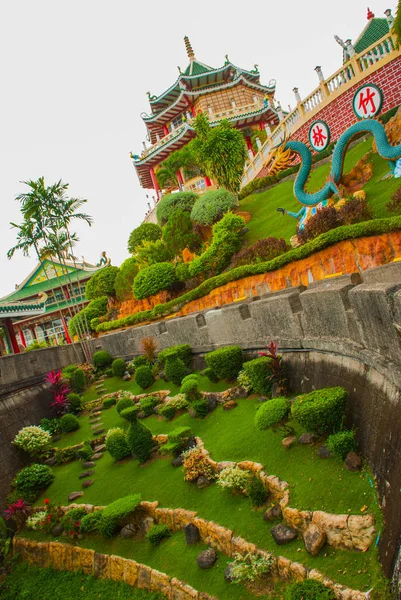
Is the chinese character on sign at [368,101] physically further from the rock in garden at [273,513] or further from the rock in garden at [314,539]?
the rock in garden at [314,539]

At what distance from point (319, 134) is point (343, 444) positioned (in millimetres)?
Answer: 13980

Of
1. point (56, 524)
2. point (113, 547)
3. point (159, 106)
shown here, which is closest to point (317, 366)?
point (113, 547)

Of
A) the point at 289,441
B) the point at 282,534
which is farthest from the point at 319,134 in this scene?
the point at 282,534

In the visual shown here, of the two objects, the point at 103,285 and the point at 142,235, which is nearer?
the point at 103,285

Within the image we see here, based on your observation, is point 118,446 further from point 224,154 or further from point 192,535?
point 224,154

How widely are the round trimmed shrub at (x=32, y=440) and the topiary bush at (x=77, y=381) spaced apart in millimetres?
3925

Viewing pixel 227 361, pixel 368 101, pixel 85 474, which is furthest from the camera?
pixel 368 101

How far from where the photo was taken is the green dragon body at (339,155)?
12133mm

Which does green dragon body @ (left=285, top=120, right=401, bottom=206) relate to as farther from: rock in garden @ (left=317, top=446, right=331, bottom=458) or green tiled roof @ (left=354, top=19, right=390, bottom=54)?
green tiled roof @ (left=354, top=19, right=390, bottom=54)

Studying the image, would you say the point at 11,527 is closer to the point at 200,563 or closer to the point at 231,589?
the point at 200,563

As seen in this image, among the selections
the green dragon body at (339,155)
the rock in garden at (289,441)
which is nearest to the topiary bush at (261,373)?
the rock in garden at (289,441)

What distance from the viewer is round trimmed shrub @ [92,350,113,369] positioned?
17.9 metres

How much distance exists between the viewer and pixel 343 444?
529 centimetres

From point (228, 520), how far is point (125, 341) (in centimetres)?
1193
